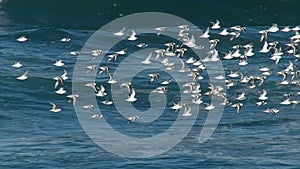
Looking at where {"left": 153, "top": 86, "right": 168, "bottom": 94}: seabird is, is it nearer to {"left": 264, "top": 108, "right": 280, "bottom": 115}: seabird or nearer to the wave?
{"left": 264, "top": 108, "right": 280, "bottom": 115}: seabird

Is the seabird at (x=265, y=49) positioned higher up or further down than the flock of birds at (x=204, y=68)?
higher up

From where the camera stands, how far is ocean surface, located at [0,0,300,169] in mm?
59281

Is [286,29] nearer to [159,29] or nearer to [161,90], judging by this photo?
[159,29]

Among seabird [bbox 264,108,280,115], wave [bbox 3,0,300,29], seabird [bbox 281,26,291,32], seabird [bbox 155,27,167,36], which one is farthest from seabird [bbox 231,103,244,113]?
wave [bbox 3,0,300,29]

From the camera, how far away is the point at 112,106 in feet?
241

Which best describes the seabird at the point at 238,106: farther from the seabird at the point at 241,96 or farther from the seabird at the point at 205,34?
the seabird at the point at 205,34

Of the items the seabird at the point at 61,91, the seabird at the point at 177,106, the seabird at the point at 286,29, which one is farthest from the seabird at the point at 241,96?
the seabird at the point at 286,29

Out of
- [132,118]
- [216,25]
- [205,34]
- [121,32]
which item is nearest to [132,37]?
[121,32]

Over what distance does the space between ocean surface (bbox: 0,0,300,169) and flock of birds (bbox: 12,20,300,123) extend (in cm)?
39

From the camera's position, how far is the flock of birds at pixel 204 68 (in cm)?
7388

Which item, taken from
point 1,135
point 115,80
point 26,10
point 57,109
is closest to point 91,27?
point 26,10

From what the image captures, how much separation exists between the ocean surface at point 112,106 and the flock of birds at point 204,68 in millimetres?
386

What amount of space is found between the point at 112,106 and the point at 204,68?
998 centimetres

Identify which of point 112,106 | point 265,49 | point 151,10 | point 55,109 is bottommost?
point 55,109
